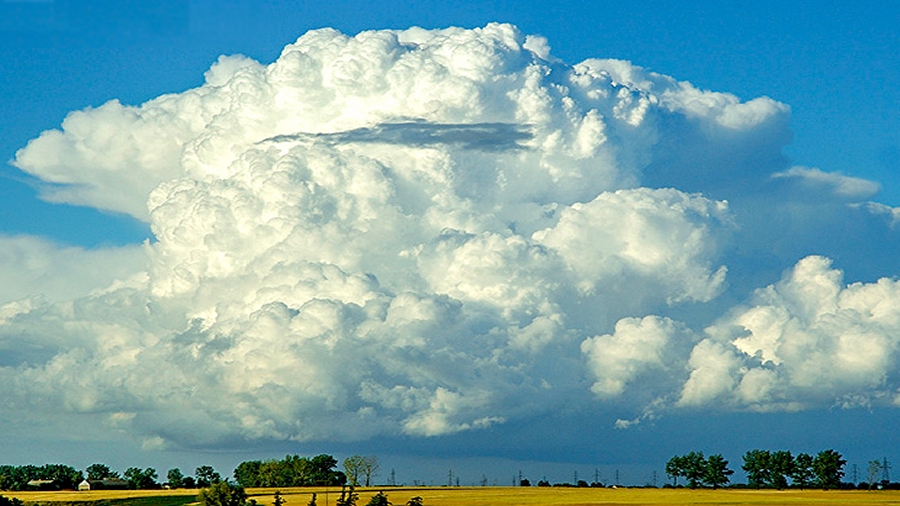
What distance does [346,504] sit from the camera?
7844 inches
